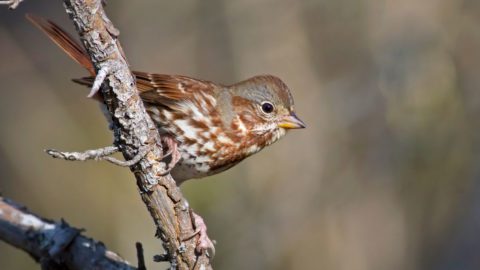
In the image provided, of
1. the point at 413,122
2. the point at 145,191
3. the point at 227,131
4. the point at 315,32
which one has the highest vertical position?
the point at 315,32

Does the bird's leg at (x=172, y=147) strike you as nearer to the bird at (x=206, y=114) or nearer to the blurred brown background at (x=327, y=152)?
the bird at (x=206, y=114)

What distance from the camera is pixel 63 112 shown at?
355 inches

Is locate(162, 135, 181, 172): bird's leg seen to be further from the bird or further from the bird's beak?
the bird's beak

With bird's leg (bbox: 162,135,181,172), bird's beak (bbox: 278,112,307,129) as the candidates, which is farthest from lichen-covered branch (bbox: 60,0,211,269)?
bird's beak (bbox: 278,112,307,129)

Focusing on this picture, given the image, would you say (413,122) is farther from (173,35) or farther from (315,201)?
(173,35)

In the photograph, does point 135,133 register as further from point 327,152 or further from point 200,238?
point 327,152

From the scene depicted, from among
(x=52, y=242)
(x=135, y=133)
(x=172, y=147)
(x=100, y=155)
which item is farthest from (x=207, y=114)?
(x=100, y=155)

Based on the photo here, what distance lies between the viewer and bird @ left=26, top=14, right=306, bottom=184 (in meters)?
4.91

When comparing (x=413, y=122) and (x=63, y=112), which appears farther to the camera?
(x=63, y=112)

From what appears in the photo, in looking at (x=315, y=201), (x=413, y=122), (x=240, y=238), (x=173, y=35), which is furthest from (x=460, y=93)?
(x=173, y=35)

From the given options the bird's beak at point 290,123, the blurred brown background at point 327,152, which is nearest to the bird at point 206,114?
the bird's beak at point 290,123

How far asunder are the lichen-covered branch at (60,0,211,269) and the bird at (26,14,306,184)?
27.7 inches

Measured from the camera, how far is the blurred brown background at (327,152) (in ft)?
25.0

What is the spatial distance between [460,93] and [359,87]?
1.00m
